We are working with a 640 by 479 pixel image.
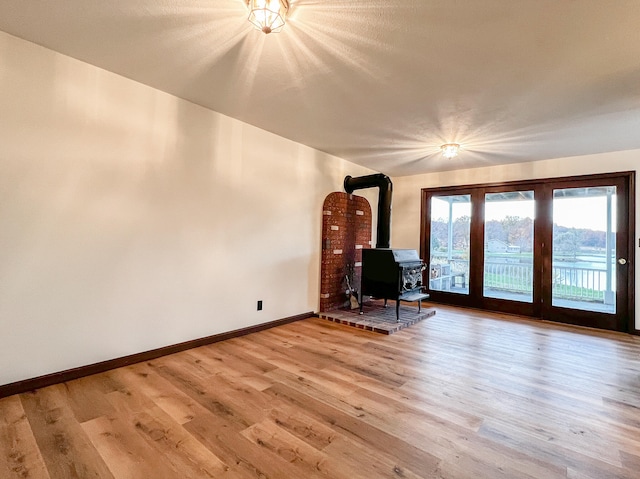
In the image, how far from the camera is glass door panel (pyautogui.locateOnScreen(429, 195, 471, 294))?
517 centimetres

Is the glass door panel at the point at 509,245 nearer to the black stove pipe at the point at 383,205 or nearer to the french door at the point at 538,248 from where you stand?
the french door at the point at 538,248

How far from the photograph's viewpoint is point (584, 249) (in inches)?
164

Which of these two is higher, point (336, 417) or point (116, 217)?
point (116, 217)

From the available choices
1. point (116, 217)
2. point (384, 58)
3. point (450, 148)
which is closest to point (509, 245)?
point (450, 148)

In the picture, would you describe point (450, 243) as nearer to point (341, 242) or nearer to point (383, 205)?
point (383, 205)

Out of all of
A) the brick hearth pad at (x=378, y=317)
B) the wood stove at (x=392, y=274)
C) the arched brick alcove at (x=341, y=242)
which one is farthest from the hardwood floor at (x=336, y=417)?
the arched brick alcove at (x=341, y=242)

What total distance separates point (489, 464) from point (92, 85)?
3588 mm

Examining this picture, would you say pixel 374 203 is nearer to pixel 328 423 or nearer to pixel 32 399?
pixel 328 423

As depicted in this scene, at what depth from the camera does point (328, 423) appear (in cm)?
181

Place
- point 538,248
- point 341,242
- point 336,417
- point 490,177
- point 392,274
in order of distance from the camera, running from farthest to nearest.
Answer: point 490,177, point 341,242, point 538,248, point 392,274, point 336,417

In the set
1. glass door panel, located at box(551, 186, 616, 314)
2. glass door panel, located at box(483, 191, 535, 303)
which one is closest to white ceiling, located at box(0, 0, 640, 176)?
glass door panel, located at box(551, 186, 616, 314)

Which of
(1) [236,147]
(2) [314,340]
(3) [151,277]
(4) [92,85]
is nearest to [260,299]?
(2) [314,340]

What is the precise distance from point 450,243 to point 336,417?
424cm

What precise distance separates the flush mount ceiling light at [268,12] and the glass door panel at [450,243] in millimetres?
4462
